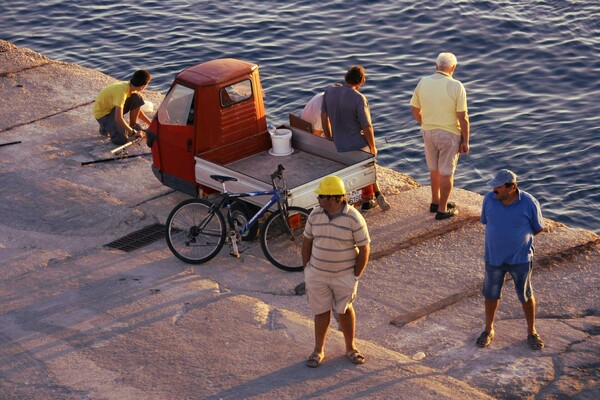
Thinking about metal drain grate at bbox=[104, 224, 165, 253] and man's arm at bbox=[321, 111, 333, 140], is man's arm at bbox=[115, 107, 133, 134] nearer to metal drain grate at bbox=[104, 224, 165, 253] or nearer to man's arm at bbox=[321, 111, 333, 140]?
metal drain grate at bbox=[104, 224, 165, 253]

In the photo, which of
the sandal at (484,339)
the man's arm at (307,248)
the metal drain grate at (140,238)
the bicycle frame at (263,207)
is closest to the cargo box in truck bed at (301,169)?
the bicycle frame at (263,207)

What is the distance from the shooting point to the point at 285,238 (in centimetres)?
1183

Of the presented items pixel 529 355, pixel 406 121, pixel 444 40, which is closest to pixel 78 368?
pixel 529 355

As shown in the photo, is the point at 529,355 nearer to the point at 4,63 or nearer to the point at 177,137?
the point at 177,137

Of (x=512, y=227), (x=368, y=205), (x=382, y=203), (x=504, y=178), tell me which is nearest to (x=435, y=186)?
(x=382, y=203)

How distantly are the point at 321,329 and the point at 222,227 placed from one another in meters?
2.68

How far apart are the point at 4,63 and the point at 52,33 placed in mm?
5905

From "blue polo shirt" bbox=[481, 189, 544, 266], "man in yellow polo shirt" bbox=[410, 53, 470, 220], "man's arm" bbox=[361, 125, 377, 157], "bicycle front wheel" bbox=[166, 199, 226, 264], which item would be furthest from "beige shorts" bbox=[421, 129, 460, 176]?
"blue polo shirt" bbox=[481, 189, 544, 266]

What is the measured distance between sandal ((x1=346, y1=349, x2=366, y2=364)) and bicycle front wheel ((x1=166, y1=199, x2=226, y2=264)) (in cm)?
282

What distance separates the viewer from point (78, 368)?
8969 millimetres

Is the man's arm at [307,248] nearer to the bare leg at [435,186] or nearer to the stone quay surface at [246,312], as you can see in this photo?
the stone quay surface at [246,312]

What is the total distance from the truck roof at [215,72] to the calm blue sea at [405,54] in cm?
439

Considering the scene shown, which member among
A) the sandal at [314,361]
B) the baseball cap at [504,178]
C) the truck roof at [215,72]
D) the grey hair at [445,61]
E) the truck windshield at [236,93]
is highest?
the grey hair at [445,61]

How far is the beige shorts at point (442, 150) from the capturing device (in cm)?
1203
